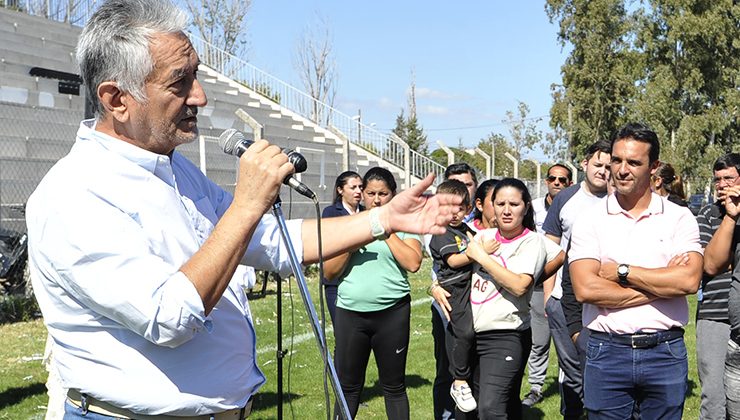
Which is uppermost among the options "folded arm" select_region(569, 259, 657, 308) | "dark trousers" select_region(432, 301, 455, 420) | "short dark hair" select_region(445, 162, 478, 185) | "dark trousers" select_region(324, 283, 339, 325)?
"short dark hair" select_region(445, 162, 478, 185)

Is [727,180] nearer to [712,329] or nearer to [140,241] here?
[712,329]

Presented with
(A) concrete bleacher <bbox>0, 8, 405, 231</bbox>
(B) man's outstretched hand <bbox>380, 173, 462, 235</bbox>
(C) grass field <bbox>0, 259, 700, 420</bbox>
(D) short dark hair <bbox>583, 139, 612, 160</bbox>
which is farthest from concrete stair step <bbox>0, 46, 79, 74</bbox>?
(B) man's outstretched hand <bbox>380, 173, 462, 235</bbox>

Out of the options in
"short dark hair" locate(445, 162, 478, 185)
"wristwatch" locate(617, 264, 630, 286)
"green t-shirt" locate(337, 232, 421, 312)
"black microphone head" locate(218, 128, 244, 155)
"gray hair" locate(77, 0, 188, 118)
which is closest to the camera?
"gray hair" locate(77, 0, 188, 118)

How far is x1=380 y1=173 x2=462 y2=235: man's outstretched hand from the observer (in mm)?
2758

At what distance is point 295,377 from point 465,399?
3031 mm

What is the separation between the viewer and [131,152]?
91.7 inches

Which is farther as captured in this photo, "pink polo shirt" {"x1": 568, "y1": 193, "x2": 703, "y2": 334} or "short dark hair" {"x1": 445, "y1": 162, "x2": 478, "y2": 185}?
"short dark hair" {"x1": 445, "y1": 162, "x2": 478, "y2": 185}

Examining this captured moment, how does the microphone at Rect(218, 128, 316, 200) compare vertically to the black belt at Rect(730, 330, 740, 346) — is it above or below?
above

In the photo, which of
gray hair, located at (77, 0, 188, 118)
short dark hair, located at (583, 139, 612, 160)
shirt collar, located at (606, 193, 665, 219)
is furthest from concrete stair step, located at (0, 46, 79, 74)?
gray hair, located at (77, 0, 188, 118)

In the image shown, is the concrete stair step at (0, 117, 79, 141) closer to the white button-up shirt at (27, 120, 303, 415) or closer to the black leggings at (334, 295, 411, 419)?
the black leggings at (334, 295, 411, 419)

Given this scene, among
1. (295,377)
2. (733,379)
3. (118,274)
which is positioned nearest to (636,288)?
(733,379)

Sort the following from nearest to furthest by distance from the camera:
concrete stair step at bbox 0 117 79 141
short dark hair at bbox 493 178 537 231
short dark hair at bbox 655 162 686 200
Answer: short dark hair at bbox 493 178 537 231 → short dark hair at bbox 655 162 686 200 → concrete stair step at bbox 0 117 79 141

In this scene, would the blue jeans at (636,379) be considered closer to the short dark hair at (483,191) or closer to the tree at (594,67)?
the short dark hair at (483,191)

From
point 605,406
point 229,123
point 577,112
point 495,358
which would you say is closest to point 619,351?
point 605,406
